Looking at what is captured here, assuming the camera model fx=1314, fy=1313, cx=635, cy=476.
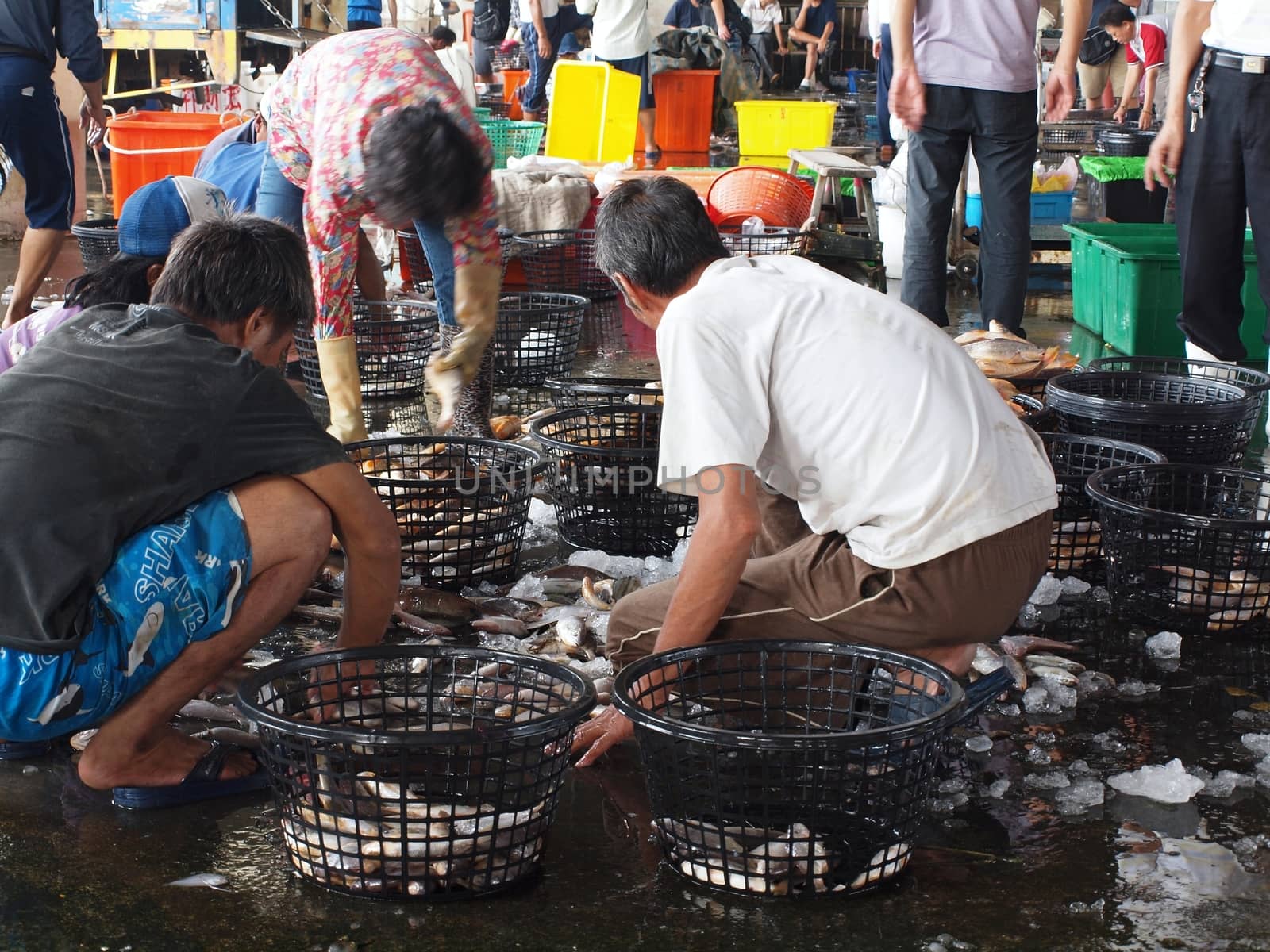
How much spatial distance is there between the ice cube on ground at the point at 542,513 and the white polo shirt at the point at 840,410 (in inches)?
78.5

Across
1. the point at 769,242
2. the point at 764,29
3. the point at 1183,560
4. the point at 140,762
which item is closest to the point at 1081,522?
the point at 1183,560

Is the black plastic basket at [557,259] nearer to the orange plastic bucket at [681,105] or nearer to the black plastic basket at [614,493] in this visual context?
the black plastic basket at [614,493]

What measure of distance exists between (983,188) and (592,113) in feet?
21.0

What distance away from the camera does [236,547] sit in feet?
A: 8.41

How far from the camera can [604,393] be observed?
478 centimetres

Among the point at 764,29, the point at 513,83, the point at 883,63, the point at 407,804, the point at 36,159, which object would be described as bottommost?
the point at 407,804

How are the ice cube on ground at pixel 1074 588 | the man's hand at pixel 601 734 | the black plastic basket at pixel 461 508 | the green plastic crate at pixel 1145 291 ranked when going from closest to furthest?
1. the man's hand at pixel 601 734
2. the black plastic basket at pixel 461 508
3. the ice cube on ground at pixel 1074 588
4. the green plastic crate at pixel 1145 291

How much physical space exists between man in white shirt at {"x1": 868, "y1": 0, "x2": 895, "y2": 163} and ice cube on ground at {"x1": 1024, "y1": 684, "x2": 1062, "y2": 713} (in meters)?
8.61

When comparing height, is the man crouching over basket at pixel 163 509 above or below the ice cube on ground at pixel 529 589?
above

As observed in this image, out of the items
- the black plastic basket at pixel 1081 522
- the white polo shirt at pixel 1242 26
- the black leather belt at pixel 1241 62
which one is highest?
the white polo shirt at pixel 1242 26

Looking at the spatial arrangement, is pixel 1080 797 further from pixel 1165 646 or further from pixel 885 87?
pixel 885 87

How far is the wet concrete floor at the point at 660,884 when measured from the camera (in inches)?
86.5

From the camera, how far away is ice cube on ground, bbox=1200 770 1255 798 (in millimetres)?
2709

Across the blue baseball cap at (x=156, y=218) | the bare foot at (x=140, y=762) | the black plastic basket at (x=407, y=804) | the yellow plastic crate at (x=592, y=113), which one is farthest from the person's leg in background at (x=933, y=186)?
the yellow plastic crate at (x=592, y=113)
